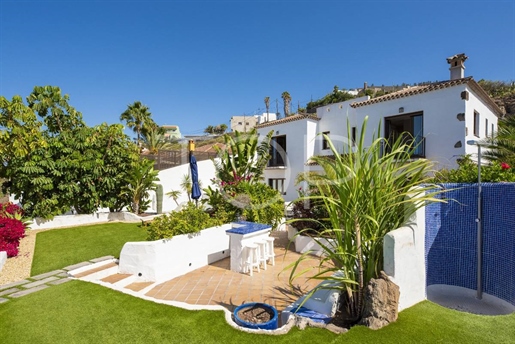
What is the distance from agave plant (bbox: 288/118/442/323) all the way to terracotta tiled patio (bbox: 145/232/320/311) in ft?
5.50

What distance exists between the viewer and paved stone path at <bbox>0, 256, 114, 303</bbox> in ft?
22.1

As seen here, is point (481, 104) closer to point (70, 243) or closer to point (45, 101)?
point (70, 243)

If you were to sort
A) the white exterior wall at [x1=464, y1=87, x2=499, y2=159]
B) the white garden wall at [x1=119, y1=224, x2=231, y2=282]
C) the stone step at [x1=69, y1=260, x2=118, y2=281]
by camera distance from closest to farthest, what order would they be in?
1. the white garden wall at [x1=119, y1=224, x2=231, y2=282]
2. the stone step at [x1=69, y1=260, x2=118, y2=281]
3. the white exterior wall at [x1=464, y1=87, x2=499, y2=159]

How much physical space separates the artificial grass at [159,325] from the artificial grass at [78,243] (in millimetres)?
3182

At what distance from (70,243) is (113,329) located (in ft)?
27.0

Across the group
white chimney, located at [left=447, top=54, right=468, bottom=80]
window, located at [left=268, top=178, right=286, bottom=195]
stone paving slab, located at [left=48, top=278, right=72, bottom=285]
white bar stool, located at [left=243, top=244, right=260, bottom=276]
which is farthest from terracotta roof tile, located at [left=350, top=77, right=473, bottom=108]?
stone paving slab, located at [left=48, top=278, right=72, bottom=285]

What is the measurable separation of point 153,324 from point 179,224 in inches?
151

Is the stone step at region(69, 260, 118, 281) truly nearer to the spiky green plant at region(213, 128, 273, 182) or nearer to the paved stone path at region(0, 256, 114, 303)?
the paved stone path at region(0, 256, 114, 303)

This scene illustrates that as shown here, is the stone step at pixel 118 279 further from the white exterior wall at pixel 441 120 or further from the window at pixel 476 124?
the window at pixel 476 124

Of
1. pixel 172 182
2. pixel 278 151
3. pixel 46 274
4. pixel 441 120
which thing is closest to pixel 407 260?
pixel 46 274

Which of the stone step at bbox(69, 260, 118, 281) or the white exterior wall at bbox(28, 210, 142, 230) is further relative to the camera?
the white exterior wall at bbox(28, 210, 142, 230)

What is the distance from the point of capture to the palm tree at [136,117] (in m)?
33.3

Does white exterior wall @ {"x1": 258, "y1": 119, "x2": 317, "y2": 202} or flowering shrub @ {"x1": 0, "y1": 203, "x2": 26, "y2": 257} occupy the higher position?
white exterior wall @ {"x1": 258, "y1": 119, "x2": 317, "y2": 202}

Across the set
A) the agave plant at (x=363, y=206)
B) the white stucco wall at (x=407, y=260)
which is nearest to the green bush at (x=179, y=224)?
Result: the agave plant at (x=363, y=206)
